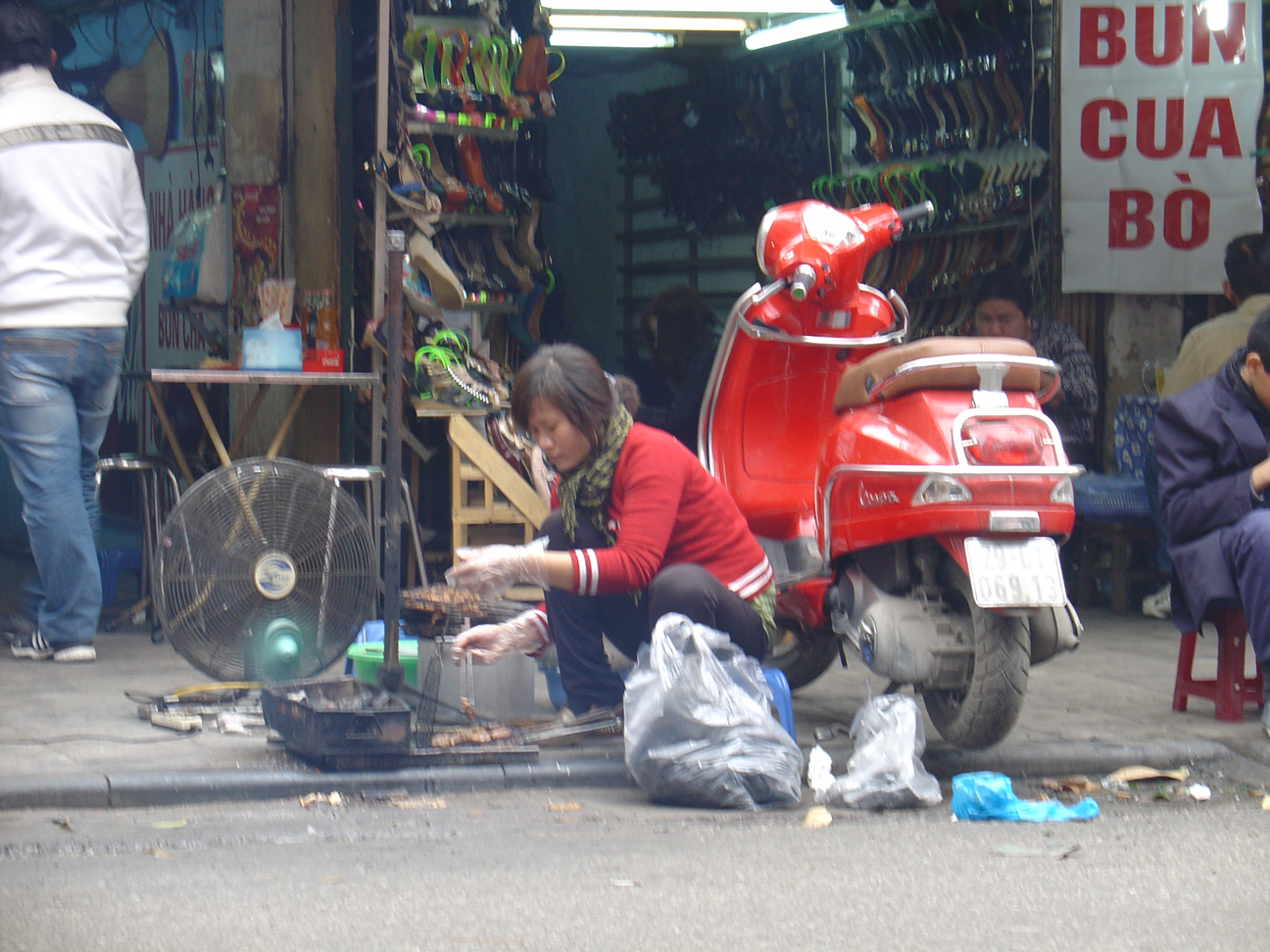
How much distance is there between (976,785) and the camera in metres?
3.68

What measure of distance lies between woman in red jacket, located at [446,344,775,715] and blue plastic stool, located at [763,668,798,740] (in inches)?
5.4

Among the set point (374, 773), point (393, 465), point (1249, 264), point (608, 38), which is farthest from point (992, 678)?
point (608, 38)

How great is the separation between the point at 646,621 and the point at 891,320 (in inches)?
58.5

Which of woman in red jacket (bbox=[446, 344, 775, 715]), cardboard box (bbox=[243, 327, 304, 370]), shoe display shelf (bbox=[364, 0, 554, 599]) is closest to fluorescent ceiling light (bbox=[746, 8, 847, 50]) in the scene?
shoe display shelf (bbox=[364, 0, 554, 599])

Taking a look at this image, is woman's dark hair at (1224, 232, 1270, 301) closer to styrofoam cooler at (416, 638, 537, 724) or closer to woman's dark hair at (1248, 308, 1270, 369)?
woman's dark hair at (1248, 308, 1270, 369)

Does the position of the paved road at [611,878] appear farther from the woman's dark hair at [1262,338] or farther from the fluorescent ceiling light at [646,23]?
the fluorescent ceiling light at [646,23]

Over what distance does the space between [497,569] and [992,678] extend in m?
1.30

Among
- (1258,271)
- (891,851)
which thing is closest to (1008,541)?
(891,851)

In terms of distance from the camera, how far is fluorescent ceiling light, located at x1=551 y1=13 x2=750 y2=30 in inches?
327

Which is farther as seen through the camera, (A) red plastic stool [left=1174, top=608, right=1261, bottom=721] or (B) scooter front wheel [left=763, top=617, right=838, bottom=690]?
(B) scooter front wheel [left=763, top=617, right=838, bottom=690]

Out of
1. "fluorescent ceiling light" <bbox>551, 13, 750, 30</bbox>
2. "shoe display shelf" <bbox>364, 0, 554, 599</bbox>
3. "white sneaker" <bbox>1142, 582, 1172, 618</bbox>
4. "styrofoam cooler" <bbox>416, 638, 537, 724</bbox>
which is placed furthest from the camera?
"fluorescent ceiling light" <bbox>551, 13, 750, 30</bbox>

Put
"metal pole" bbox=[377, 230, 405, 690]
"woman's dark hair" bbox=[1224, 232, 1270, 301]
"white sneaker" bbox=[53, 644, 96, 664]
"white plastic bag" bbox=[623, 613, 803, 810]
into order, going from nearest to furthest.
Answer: "white plastic bag" bbox=[623, 613, 803, 810] < "metal pole" bbox=[377, 230, 405, 690] < "white sneaker" bbox=[53, 644, 96, 664] < "woman's dark hair" bbox=[1224, 232, 1270, 301]

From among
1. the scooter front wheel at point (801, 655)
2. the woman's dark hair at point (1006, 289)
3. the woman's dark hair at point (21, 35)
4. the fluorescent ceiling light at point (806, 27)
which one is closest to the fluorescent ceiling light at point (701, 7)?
the fluorescent ceiling light at point (806, 27)

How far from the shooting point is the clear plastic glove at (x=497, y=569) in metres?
3.82
